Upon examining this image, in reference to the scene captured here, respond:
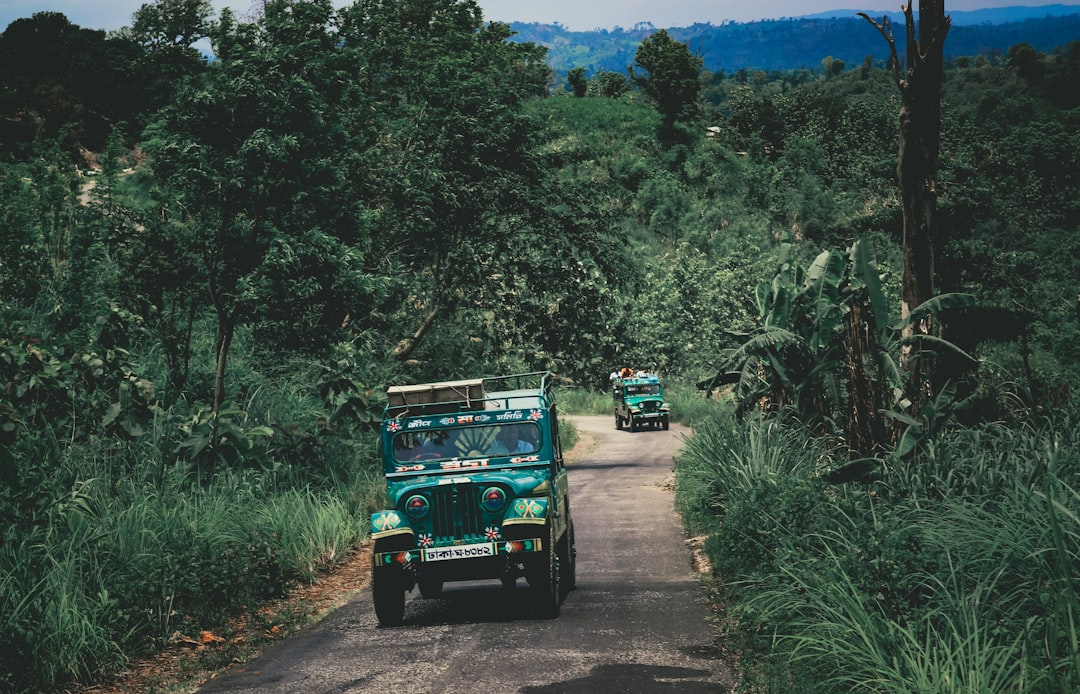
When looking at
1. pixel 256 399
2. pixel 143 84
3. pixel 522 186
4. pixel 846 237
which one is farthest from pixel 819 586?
pixel 846 237

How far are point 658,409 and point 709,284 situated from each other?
1627cm

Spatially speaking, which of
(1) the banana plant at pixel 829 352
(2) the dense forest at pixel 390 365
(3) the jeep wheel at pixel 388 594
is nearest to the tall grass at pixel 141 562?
(2) the dense forest at pixel 390 365

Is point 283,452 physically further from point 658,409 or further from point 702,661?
point 658,409

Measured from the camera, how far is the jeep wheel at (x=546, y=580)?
10344 mm

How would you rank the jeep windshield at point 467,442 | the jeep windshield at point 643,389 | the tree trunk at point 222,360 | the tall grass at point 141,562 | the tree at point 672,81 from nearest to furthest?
the tall grass at point 141,562 → the jeep windshield at point 467,442 → the tree trunk at point 222,360 → the jeep windshield at point 643,389 → the tree at point 672,81

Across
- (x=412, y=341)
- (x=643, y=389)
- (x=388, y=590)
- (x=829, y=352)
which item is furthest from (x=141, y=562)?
(x=643, y=389)

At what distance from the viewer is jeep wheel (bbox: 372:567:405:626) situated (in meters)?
10.4

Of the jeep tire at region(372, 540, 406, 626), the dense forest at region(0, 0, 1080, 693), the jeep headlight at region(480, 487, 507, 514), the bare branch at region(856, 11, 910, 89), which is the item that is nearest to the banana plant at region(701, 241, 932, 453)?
the dense forest at region(0, 0, 1080, 693)

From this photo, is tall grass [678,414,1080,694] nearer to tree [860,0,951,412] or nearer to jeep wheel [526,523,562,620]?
jeep wheel [526,523,562,620]

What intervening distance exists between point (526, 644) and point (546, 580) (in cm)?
108

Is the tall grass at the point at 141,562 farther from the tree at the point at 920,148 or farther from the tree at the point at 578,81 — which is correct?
the tree at the point at 578,81

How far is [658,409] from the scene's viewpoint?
45531 millimetres

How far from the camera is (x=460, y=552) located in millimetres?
10359

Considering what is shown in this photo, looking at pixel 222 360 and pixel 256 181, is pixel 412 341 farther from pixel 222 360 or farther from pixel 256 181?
pixel 222 360
